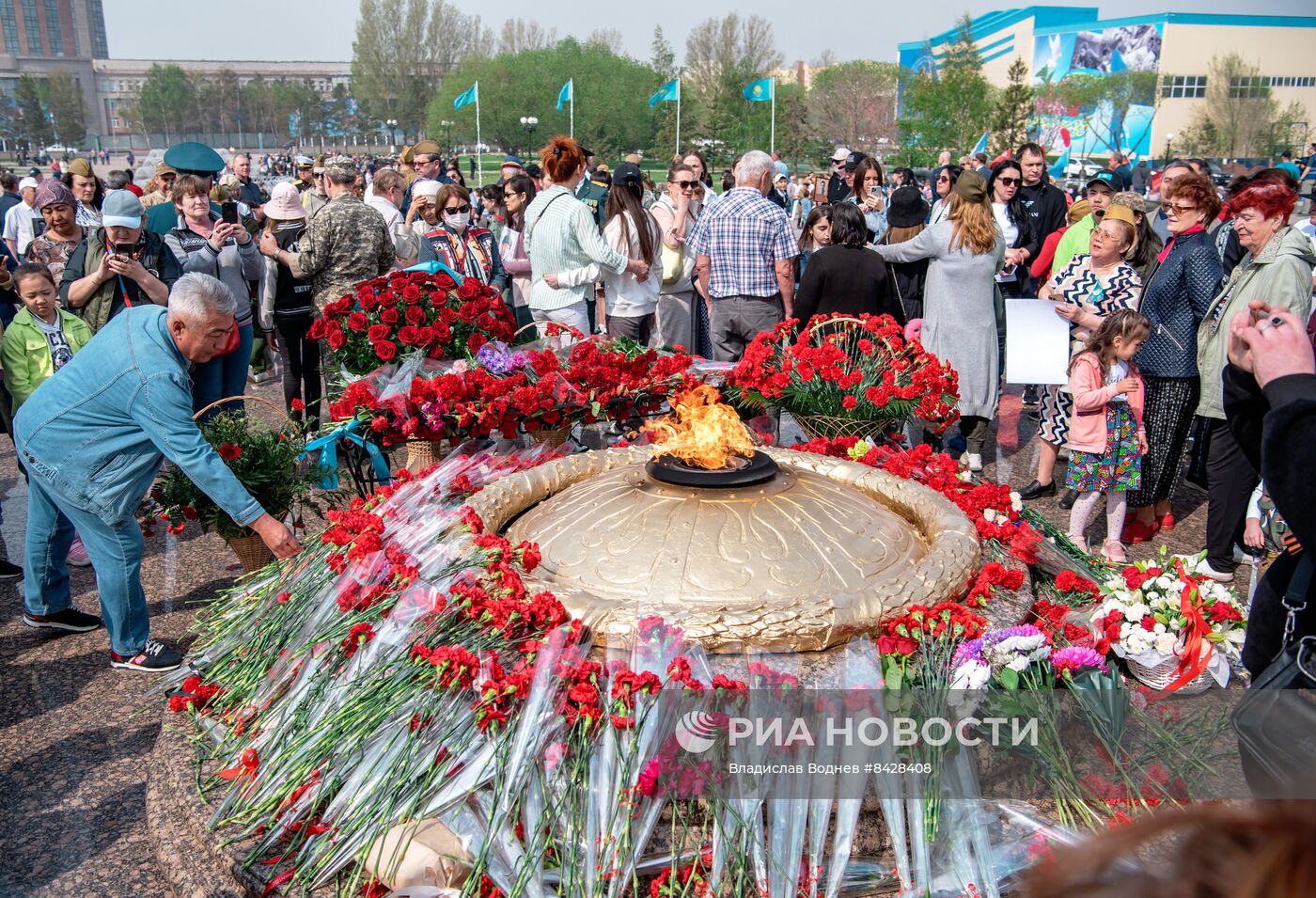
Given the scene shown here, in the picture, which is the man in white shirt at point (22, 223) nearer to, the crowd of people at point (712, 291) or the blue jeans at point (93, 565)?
the crowd of people at point (712, 291)

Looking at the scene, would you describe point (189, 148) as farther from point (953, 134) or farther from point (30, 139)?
point (30, 139)

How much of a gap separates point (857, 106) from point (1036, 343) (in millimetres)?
60837

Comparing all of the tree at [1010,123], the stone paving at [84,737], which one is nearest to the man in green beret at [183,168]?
the stone paving at [84,737]

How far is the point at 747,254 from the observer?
23.4ft

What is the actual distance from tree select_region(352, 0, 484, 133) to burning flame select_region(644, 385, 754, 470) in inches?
3717

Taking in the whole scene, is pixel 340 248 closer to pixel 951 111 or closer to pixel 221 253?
pixel 221 253

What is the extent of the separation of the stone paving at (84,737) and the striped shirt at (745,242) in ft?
9.47

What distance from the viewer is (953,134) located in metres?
47.2

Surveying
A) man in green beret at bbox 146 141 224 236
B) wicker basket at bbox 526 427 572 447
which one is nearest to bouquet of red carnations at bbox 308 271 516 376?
wicker basket at bbox 526 427 572 447

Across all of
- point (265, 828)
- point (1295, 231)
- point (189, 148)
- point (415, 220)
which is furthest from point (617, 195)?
point (265, 828)

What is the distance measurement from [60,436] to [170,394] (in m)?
0.58

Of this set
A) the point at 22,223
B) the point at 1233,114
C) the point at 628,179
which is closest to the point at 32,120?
the point at 22,223

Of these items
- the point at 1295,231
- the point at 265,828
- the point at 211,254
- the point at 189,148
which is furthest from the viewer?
the point at 189,148

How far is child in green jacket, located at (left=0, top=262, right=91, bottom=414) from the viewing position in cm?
529
